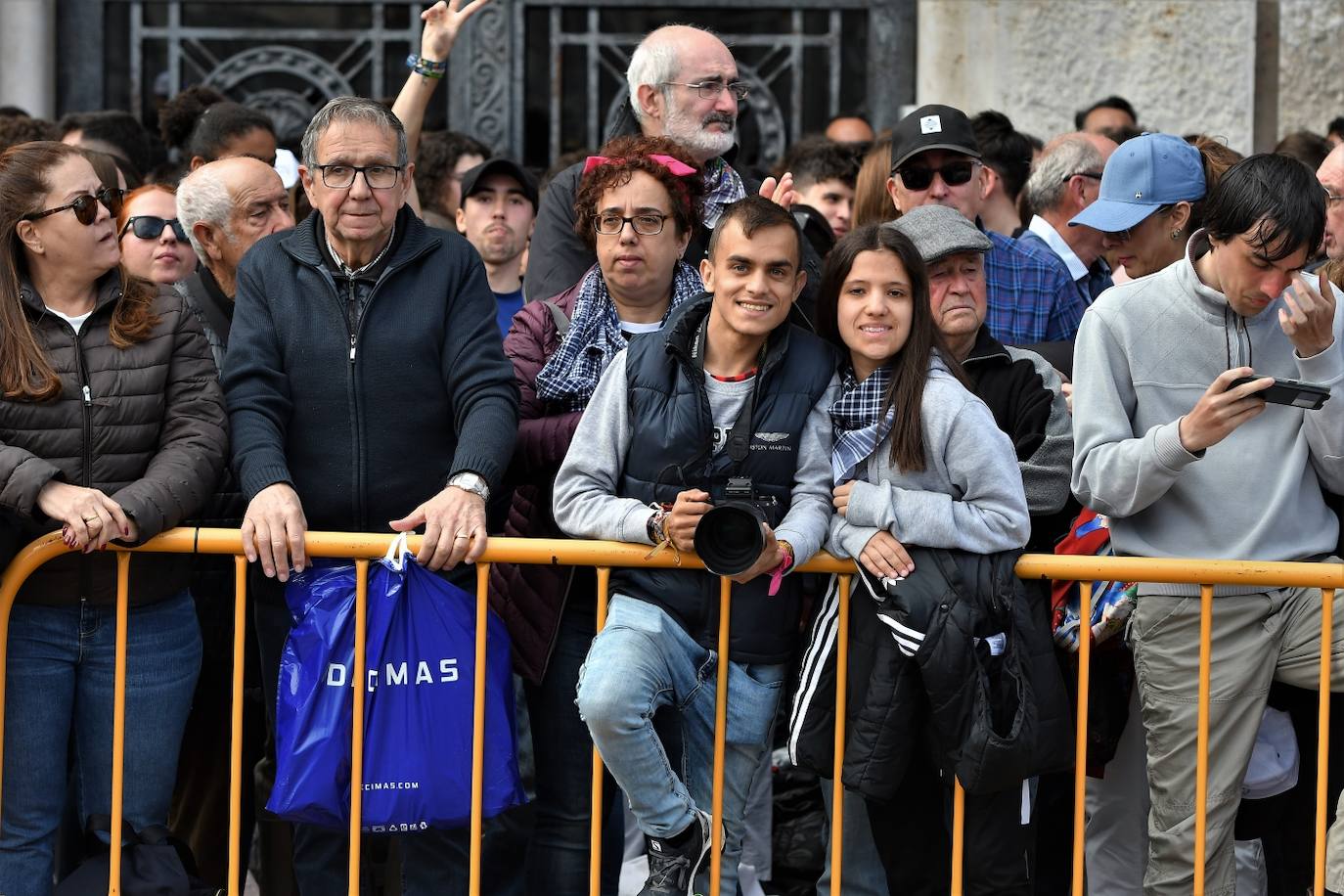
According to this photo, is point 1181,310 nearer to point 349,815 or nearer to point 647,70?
point 647,70

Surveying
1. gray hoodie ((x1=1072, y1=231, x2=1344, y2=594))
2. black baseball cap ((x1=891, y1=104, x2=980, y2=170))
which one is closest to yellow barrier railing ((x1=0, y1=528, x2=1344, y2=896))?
gray hoodie ((x1=1072, y1=231, x2=1344, y2=594))

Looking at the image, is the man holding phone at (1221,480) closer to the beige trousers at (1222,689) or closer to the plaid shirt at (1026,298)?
the beige trousers at (1222,689)

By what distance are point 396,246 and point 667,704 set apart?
1.24 metres

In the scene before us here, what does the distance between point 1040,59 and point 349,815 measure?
495 centimetres

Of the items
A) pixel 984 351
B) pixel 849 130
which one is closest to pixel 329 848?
pixel 984 351

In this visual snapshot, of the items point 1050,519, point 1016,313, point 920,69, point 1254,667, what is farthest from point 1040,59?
point 1254,667

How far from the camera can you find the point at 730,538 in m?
3.58

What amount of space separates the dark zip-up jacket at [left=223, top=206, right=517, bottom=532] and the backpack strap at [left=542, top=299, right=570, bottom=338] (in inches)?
9.2

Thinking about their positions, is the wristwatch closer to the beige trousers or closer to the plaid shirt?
the beige trousers

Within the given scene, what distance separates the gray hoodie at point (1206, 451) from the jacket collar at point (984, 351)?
242mm

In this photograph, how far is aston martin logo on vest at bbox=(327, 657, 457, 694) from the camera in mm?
3811

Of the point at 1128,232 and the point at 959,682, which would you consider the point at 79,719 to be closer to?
the point at 959,682

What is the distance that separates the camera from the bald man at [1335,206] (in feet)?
15.7

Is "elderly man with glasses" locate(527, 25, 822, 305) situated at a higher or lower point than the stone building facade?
lower
